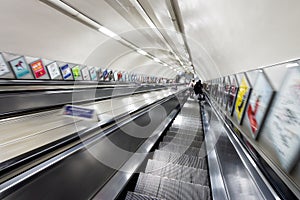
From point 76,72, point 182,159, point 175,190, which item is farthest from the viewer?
point 76,72

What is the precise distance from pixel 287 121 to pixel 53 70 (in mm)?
7303

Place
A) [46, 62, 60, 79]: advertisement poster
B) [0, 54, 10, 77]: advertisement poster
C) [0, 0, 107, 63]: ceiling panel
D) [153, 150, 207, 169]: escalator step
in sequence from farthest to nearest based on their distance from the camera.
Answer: [46, 62, 60, 79]: advertisement poster, [0, 54, 10, 77]: advertisement poster, [0, 0, 107, 63]: ceiling panel, [153, 150, 207, 169]: escalator step

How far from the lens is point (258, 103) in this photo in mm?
1834

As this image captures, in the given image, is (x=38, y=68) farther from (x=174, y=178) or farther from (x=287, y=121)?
(x=287, y=121)

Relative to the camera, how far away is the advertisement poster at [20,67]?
4.84 meters

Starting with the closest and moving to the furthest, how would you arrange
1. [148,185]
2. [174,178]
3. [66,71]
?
[148,185]
[174,178]
[66,71]

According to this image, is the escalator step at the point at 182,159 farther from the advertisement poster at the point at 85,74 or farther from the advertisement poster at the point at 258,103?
the advertisement poster at the point at 85,74

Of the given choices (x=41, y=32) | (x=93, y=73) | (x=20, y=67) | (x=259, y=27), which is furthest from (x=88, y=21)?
(x=259, y=27)

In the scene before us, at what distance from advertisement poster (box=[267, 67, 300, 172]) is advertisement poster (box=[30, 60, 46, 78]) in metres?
6.67

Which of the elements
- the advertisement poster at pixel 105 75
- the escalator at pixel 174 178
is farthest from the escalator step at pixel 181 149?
the advertisement poster at pixel 105 75

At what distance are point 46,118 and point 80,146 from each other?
2.19 metres

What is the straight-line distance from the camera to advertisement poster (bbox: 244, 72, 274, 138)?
1609 mm

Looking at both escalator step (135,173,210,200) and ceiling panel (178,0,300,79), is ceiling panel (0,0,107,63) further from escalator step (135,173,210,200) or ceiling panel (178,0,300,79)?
escalator step (135,173,210,200)

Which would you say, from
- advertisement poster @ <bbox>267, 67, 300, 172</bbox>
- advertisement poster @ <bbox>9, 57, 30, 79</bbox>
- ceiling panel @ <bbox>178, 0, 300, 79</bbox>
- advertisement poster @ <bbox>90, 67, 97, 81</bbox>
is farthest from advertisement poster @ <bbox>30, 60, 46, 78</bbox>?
advertisement poster @ <bbox>267, 67, 300, 172</bbox>
